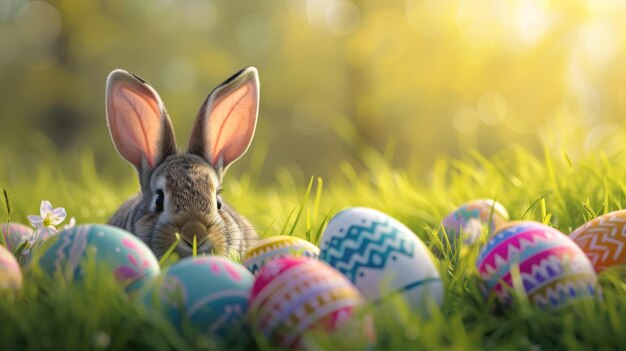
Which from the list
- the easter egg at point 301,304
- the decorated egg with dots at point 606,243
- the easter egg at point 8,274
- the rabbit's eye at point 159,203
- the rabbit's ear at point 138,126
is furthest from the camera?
Answer: the rabbit's ear at point 138,126

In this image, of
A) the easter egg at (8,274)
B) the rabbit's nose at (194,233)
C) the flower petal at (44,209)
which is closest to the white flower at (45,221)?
the flower petal at (44,209)

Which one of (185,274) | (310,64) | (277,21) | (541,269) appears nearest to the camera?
(185,274)

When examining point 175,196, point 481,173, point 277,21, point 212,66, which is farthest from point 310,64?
point 175,196

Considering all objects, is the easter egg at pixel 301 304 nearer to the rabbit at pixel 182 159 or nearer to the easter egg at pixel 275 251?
the easter egg at pixel 275 251

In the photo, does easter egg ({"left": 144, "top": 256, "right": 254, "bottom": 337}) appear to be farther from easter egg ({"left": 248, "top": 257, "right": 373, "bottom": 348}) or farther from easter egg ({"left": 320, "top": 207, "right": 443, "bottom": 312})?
easter egg ({"left": 320, "top": 207, "right": 443, "bottom": 312})

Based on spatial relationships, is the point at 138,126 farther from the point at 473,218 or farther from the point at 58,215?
the point at 473,218

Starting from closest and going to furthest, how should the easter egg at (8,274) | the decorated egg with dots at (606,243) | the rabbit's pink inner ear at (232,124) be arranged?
the easter egg at (8,274), the decorated egg with dots at (606,243), the rabbit's pink inner ear at (232,124)

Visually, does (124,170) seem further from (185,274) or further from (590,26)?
(185,274)
